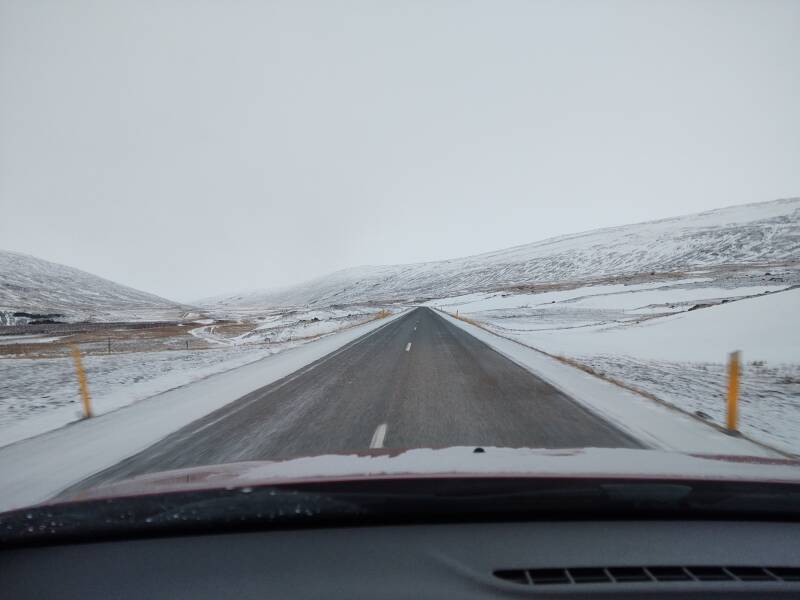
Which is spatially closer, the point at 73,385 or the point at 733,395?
the point at 733,395

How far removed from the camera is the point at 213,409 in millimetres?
6648

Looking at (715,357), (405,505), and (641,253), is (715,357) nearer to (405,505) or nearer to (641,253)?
(405,505)

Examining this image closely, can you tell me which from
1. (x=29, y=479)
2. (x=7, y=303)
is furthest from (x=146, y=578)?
(x=7, y=303)

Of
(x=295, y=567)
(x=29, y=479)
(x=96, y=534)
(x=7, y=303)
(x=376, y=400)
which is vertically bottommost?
(x=376, y=400)

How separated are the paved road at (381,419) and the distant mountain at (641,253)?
90.2 meters

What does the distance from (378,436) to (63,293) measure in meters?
173

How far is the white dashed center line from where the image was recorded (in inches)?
178

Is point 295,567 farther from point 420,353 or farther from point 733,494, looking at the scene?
point 420,353

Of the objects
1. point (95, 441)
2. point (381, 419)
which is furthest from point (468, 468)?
point (95, 441)

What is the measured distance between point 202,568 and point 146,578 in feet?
0.78

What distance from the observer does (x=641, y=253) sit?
10812 centimetres

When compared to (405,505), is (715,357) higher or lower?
lower

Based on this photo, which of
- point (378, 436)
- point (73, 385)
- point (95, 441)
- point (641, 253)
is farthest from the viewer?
point (641, 253)

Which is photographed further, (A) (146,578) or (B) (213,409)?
(B) (213,409)
